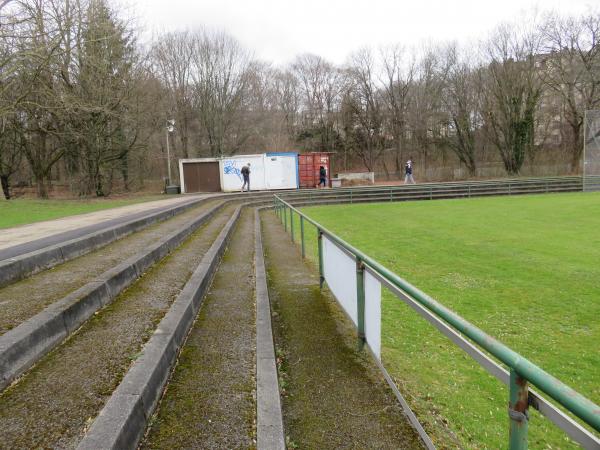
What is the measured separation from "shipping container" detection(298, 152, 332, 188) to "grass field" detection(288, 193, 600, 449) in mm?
15102

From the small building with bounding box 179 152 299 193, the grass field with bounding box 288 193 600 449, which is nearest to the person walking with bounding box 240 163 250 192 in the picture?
the small building with bounding box 179 152 299 193

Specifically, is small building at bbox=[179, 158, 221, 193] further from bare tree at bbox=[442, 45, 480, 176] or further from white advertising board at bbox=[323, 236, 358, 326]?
bare tree at bbox=[442, 45, 480, 176]

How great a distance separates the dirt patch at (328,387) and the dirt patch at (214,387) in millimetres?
282

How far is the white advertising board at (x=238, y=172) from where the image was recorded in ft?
83.0

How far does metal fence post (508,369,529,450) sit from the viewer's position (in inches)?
49.7

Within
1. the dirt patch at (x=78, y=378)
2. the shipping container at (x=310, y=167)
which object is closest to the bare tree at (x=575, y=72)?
the shipping container at (x=310, y=167)

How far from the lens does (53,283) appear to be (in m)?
4.12

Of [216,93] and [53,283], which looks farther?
[216,93]

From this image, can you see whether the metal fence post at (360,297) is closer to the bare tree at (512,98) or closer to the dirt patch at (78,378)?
the dirt patch at (78,378)

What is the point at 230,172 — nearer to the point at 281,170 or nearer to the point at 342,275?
the point at 281,170

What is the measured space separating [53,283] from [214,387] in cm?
259

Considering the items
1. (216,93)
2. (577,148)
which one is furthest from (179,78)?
(577,148)

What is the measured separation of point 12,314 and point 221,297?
6.68 ft

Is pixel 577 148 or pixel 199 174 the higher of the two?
pixel 577 148
